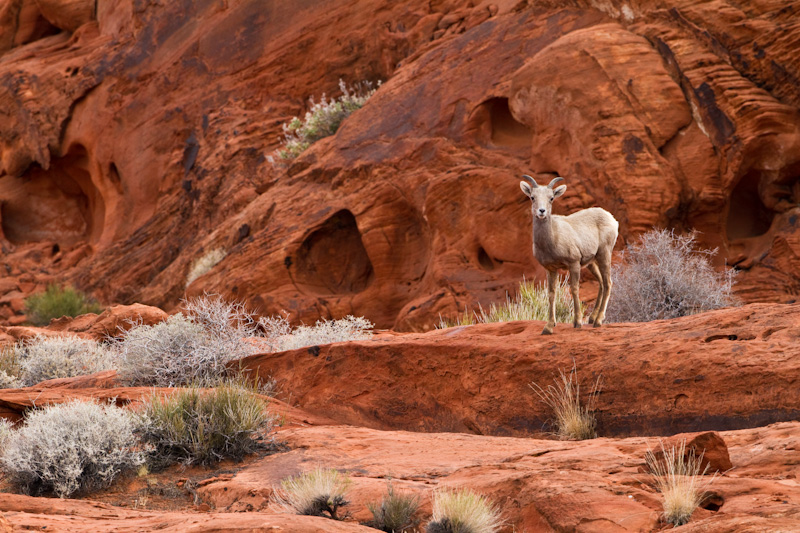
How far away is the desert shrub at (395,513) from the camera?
17.3ft

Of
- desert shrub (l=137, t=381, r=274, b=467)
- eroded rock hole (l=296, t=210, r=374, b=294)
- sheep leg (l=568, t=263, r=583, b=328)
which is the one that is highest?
sheep leg (l=568, t=263, r=583, b=328)

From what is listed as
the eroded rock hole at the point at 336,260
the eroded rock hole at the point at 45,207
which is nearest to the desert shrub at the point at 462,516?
the eroded rock hole at the point at 336,260

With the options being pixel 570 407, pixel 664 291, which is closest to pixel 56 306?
pixel 664 291

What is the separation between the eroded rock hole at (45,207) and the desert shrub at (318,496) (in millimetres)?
28002

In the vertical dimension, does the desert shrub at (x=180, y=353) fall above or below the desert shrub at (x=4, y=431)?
below

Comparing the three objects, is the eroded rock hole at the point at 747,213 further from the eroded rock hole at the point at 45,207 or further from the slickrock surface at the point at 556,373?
the eroded rock hole at the point at 45,207

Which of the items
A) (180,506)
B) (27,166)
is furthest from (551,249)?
(27,166)

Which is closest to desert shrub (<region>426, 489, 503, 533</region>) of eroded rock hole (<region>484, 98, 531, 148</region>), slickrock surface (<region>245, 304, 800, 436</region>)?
slickrock surface (<region>245, 304, 800, 436</region>)

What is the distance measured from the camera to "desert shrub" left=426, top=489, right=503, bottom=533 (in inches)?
191

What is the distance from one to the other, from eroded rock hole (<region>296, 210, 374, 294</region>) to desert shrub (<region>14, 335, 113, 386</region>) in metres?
5.83

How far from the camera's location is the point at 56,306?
23016 millimetres

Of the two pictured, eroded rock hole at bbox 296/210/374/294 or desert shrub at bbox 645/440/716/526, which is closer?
desert shrub at bbox 645/440/716/526

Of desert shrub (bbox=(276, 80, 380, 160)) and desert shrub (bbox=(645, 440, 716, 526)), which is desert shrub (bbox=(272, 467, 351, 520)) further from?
desert shrub (bbox=(276, 80, 380, 160))

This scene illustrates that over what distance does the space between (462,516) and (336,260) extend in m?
14.2
